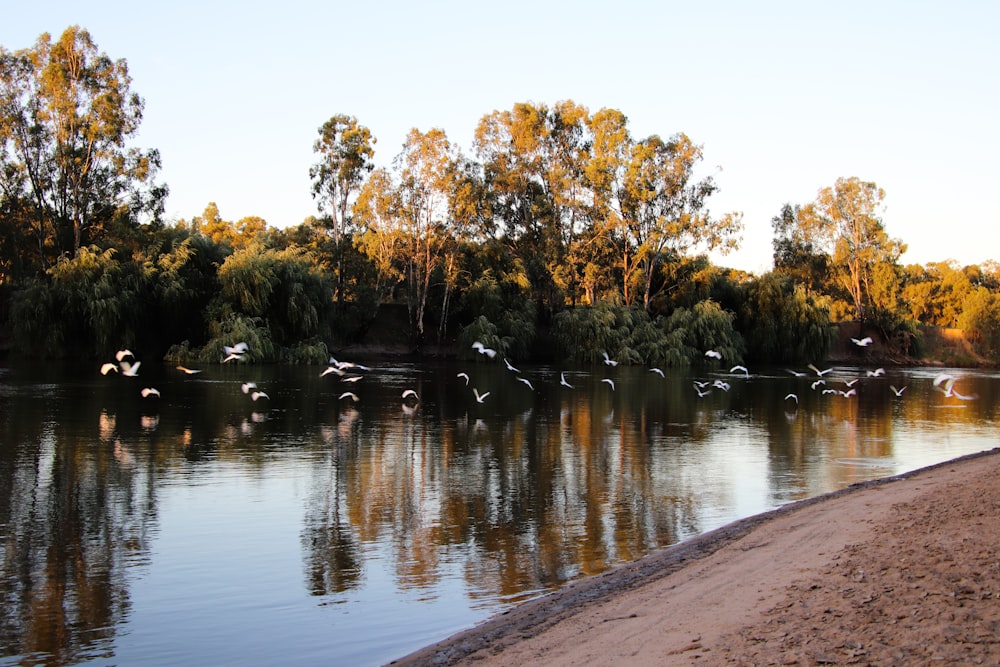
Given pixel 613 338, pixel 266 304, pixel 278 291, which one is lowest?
pixel 613 338

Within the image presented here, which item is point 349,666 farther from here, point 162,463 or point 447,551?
point 162,463

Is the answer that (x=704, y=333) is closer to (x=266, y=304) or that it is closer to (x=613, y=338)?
(x=613, y=338)

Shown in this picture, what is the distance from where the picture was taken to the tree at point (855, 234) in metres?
79.3

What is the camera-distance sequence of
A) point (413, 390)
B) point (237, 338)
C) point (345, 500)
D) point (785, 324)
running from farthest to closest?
point (785, 324)
point (237, 338)
point (413, 390)
point (345, 500)

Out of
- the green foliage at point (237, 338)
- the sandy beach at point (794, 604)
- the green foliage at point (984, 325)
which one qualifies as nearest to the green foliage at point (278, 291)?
the green foliage at point (237, 338)

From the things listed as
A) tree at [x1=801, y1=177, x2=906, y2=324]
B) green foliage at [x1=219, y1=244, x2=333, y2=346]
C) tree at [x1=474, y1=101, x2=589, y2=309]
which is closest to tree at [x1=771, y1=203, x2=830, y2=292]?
tree at [x1=801, y1=177, x2=906, y2=324]

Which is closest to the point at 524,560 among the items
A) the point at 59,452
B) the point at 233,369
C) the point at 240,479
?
the point at 240,479

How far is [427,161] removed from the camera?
64000mm

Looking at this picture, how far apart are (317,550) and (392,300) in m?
66.3

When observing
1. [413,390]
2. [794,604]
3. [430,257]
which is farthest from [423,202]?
[794,604]

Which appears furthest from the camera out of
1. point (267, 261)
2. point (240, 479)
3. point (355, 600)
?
point (267, 261)

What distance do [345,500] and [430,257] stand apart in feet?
171

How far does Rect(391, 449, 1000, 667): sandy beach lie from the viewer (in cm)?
586

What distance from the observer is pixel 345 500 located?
14.0 m
